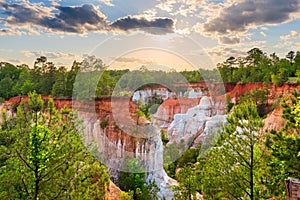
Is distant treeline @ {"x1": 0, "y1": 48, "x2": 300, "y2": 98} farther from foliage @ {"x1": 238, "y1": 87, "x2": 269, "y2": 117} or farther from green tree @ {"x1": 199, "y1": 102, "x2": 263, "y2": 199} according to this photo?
green tree @ {"x1": 199, "y1": 102, "x2": 263, "y2": 199}

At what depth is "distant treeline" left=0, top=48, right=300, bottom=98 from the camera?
18766 mm

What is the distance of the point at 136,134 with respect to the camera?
17.0 meters

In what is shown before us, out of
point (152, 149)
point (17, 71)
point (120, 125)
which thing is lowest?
point (152, 149)

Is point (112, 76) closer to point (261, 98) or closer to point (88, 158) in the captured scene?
point (261, 98)

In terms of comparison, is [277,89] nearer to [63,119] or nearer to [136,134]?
[136,134]

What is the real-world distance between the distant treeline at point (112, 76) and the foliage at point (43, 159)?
9.40 meters

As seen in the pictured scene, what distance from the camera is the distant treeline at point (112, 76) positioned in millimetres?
18766

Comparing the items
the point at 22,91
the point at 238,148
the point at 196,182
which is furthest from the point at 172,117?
the point at 238,148

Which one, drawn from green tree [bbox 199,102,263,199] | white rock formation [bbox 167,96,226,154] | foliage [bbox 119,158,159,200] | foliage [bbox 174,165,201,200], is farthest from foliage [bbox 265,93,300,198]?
white rock formation [bbox 167,96,226,154]

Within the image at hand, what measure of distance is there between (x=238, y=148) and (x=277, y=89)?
66.1ft

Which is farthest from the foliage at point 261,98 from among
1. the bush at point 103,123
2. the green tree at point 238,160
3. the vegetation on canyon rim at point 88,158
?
the green tree at point 238,160

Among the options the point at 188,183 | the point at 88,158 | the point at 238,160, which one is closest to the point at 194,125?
the point at 188,183

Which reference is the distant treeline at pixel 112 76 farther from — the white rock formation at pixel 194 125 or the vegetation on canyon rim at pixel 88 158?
the vegetation on canyon rim at pixel 88 158

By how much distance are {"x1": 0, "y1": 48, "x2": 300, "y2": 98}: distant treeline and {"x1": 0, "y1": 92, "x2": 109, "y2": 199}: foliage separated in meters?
9.40
